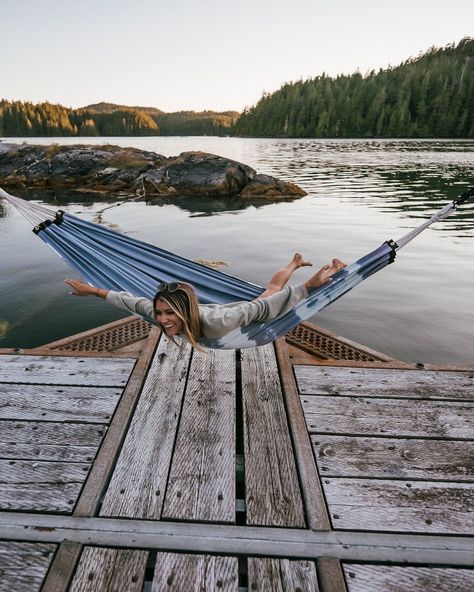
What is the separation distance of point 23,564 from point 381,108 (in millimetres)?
106736

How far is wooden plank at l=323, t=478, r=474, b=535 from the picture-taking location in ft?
6.37

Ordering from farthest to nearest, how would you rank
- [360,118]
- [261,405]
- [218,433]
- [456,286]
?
[360,118] < [456,286] < [261,405] < [218,433]

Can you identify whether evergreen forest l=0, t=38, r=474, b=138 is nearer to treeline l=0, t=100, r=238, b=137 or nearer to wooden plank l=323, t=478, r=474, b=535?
treeline l=0, t=100, r=238, b=137

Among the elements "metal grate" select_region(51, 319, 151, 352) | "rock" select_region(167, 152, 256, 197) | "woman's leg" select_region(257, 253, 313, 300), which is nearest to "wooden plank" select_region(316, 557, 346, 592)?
"woman's leg" select_region(257, 253, 313, 300)

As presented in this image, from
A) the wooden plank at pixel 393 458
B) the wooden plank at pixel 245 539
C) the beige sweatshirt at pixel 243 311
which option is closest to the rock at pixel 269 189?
the beige sweatshirt at pixel 243 311

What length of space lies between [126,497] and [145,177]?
17.6m

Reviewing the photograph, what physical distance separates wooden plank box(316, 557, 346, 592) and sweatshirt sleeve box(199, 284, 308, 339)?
151 cm

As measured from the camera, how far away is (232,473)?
2242 millimetres

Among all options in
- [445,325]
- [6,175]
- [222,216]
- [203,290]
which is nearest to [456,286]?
[445,325]

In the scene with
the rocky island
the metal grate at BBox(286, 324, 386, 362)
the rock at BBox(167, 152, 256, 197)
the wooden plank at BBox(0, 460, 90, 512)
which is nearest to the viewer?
the wooden plank at BBox(0, 460, 90, 512)

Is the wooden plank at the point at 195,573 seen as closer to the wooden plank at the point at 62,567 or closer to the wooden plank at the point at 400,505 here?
the wooden plank at the point at 62,567

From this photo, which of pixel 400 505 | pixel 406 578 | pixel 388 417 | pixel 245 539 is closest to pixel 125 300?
pixel 245 539

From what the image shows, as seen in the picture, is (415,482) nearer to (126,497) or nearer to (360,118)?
(126,497)

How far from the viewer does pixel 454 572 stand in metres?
1.74
